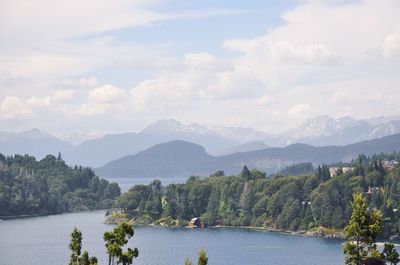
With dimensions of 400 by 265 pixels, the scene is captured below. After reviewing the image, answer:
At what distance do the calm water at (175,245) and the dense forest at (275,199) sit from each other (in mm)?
9011

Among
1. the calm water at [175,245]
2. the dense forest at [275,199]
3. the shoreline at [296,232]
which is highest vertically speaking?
the dense forest at [275,199]

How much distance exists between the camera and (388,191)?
15500cm

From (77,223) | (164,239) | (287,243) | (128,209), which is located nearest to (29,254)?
(164,239)

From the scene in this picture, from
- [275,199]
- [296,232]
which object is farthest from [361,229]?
[275,199]

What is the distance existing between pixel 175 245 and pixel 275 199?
129 ft

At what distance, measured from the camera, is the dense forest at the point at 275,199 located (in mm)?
154250

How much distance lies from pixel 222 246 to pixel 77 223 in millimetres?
52844

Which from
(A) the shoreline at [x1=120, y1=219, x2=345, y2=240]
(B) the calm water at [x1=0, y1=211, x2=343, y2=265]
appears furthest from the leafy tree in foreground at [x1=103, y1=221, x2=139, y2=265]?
(A) the shoreline at [x1=120, y1=219, x2=345, y2=240]

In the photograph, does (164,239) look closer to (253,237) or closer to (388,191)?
(253,237)

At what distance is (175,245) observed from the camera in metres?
135

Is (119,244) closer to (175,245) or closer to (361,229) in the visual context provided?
(361,229)

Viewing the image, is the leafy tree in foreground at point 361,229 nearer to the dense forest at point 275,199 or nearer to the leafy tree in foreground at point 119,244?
→ the leafy tree in foreground at point 119,244

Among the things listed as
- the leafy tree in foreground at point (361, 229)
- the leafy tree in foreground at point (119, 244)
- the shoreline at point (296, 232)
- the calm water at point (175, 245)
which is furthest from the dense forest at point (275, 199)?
the leafy tree in foreground at point (361, 229)

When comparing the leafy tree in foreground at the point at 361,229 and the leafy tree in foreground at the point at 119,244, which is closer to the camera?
the leafy tree in foreground at the point at 361,229
